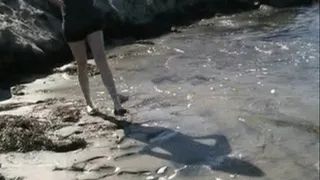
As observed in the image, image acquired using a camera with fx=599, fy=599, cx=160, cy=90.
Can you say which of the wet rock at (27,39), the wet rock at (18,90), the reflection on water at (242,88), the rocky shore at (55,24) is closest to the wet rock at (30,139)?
the reflection on water at (242,88)

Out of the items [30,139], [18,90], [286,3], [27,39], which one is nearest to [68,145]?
[30,139]

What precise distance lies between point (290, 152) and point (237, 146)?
1.66 ft

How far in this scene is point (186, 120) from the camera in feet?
21.8

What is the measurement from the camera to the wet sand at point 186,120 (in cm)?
541

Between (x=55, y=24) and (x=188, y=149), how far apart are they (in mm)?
6495

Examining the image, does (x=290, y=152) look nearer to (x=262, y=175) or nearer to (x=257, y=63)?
(x=262, y=175)

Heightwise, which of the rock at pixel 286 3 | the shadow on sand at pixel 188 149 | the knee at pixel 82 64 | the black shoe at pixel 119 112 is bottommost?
the rock at pixel 286 3

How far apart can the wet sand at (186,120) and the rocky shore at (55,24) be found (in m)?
0.66

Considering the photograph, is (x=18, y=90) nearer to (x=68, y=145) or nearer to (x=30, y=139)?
(x=30, y=139)

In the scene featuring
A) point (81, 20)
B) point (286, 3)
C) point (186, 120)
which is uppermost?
point (81, 20)

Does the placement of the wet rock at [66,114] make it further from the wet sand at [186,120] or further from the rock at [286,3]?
→ the rock at [286,3]

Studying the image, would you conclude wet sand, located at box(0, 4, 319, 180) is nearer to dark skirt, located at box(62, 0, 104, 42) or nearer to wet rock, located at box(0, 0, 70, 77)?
wet rock, located at box(0, 0, 70, 77)

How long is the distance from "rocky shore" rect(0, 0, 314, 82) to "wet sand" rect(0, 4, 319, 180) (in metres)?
0.66

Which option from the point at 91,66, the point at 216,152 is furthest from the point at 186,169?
the point at 91,66
